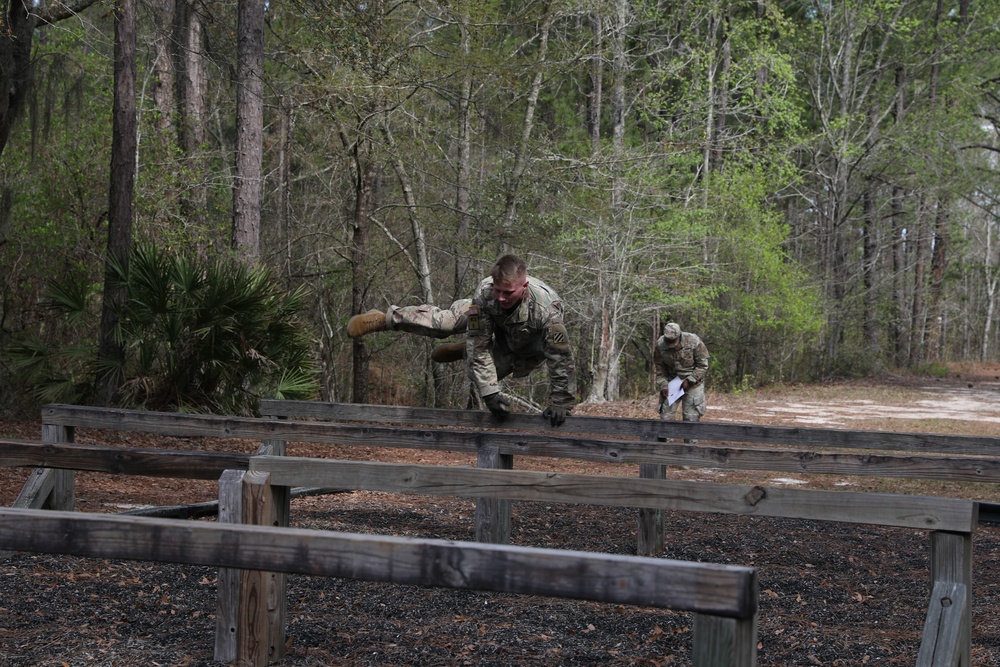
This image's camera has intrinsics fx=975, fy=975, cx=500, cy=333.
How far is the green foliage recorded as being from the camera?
11.7 m

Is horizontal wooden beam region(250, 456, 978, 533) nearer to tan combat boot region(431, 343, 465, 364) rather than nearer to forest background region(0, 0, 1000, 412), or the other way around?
tan combat boot region(431, 343, 465, 364)

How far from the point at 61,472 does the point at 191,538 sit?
168 inches

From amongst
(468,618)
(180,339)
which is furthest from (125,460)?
(180,339)

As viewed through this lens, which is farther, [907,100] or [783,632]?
[907,100]

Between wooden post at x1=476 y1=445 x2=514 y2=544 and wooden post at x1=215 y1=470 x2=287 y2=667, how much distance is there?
2290 millimetres

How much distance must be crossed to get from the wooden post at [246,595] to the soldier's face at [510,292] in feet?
9.77

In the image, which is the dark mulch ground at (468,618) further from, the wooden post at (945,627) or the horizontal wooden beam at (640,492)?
the wooden post at (945,627)

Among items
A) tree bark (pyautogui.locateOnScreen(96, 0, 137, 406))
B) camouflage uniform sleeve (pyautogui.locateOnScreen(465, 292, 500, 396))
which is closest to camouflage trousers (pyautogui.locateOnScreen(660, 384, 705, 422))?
camouflage uniform sleeve (pyautogui.locateOnScreen(465, 292, 500, 396))

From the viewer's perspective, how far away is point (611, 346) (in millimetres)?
20656

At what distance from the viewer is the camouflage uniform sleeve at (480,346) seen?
7.05 m

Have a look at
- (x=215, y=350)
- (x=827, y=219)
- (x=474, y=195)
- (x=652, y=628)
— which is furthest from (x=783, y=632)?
(x=827, y=219)

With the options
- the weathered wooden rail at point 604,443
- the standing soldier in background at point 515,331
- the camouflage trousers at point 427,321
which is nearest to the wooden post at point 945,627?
the weathered wooden rail at point 604,443

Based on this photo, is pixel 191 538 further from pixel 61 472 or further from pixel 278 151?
pixel 278 151

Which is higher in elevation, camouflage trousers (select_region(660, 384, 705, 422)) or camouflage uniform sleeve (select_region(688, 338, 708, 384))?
camouflage uniform sleeve (select_region(688, 338, 708, 384))
